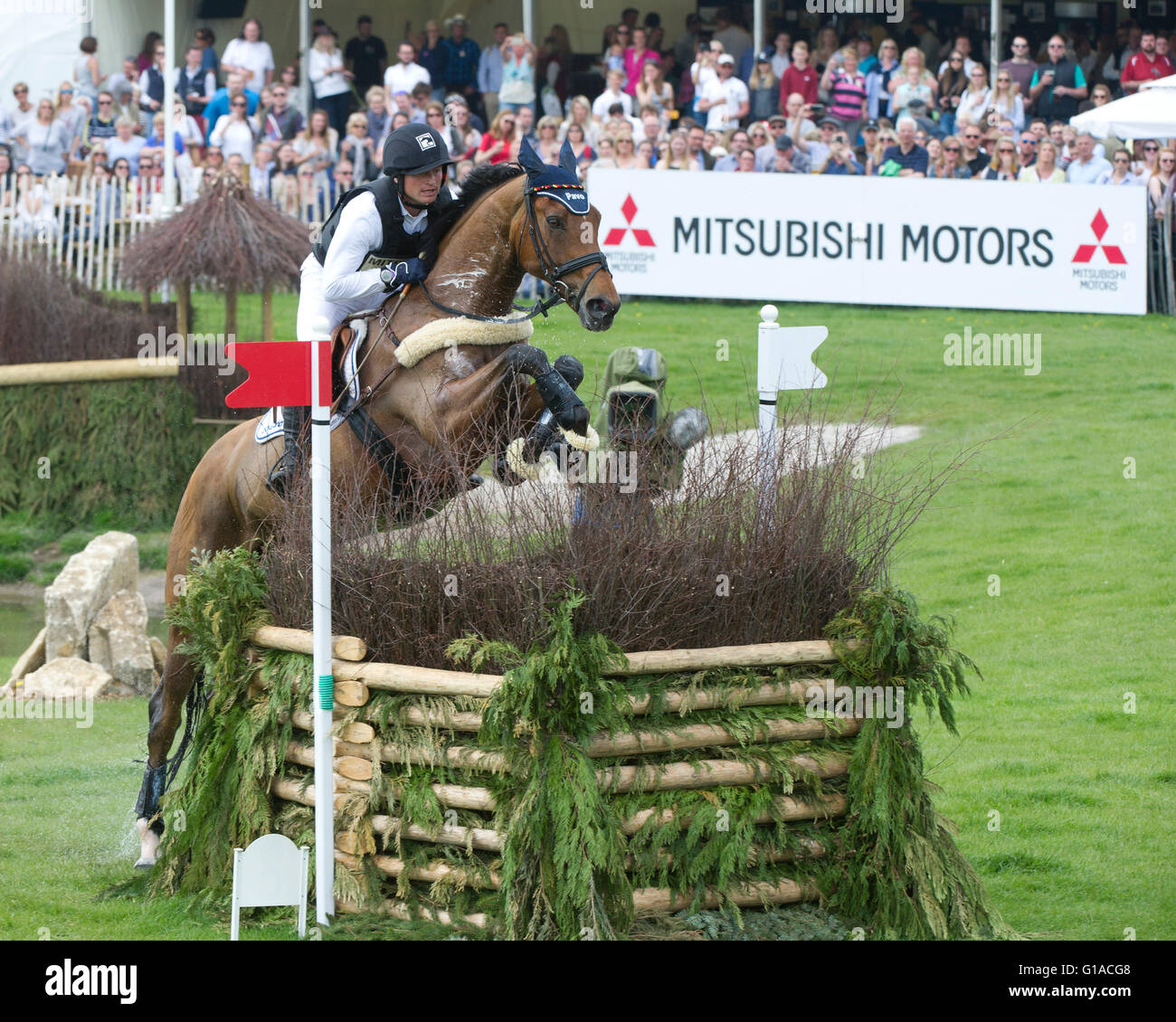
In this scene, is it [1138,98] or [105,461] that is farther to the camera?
[105,461]

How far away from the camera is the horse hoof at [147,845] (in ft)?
21.9

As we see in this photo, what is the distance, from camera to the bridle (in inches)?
253

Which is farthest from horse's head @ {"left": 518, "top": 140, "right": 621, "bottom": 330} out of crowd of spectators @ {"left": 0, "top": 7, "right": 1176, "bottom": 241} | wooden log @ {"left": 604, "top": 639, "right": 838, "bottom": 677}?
crowd of spectators @ {"left": 0, "top": 7, "right": 1176, "bottom": 241}

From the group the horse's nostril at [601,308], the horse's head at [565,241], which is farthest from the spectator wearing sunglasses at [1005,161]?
the horse's nostril at [601,308]

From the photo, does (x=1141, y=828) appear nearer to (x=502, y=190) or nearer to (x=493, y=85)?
(x=502, y=190)

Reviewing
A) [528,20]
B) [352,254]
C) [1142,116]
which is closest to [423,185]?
[352,254]

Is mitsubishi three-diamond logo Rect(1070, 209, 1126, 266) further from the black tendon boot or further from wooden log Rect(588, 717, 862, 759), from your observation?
wooden log Rect(588, 717, 862, 759)

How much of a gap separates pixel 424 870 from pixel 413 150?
2983 mm

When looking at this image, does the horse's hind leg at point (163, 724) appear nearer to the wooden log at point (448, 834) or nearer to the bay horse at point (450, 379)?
the bay horse at point (450, 379)

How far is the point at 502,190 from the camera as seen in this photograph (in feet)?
22.7

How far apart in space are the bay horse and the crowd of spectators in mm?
10378

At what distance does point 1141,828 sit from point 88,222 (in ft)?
47.1

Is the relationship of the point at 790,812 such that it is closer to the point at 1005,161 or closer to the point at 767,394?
the point at 767,394

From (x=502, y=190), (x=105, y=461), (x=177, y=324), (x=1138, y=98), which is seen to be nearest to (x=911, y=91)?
(x=1138, y=98)
